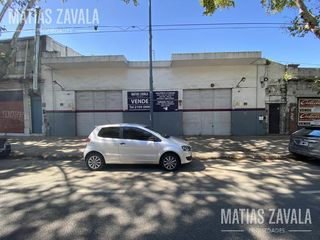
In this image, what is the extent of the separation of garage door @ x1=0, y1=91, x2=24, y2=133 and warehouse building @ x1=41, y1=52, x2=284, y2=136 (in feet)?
6.49

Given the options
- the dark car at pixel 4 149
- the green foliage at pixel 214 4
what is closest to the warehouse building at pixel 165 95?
the green foliage at pixel 214 4

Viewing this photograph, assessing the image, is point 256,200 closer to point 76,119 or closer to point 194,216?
point 194,216

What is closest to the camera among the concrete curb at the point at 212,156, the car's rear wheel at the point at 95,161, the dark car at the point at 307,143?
the car's rear wheel at the point at 95,161

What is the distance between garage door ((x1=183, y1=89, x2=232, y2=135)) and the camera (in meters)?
16.4

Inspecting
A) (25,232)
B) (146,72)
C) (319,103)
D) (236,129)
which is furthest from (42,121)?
(319,103)

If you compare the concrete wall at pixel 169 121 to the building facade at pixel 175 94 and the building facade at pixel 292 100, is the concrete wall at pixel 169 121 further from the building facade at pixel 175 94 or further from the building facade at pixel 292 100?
the building facade at pixel 292 100

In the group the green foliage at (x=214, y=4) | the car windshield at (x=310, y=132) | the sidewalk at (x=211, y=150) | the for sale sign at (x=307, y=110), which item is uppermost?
the green foliage at (x=214, y=4)

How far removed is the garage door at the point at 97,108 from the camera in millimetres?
16703

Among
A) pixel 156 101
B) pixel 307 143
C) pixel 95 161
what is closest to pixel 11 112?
pixel 156 101

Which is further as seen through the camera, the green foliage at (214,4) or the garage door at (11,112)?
the garage door at (11,112)

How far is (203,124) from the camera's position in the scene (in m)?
16.4

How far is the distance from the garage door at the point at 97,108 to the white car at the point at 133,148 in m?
8.44

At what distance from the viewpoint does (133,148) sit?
26.3ft

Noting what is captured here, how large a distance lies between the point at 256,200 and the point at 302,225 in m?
1.15
